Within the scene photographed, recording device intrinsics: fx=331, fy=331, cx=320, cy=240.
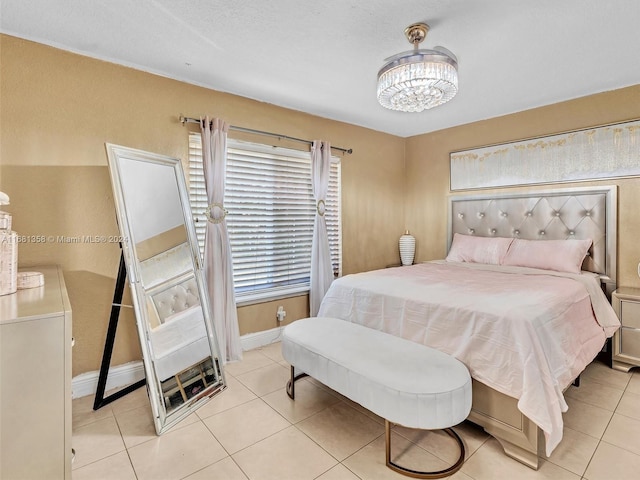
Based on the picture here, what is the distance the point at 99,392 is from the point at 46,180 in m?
1.44

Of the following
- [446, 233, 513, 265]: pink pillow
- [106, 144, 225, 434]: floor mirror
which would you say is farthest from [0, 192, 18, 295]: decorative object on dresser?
[446, 233, 513, 265]: pink pillow

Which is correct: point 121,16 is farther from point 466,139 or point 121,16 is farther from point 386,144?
point 466,139

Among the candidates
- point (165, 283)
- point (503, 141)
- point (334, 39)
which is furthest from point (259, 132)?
point (503, 141)

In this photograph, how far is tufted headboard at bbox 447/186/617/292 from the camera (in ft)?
9.72

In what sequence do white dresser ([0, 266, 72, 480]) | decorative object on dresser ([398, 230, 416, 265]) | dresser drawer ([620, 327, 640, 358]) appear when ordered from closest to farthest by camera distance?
1. white dresser ([0, 266, 72, 480])
2. dresser drawer ([620, 327, 640, 358])
3. decorative object on dresser ([398, 230, 416, 265])

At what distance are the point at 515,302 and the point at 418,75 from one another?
141 centimetres

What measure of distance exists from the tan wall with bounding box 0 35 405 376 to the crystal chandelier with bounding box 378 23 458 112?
1.58m

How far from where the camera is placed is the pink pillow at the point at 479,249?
339 centimetres

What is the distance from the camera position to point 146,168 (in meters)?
2.30

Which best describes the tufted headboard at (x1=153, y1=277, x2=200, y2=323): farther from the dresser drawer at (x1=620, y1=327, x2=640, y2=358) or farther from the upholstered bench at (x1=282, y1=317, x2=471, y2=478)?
the dresser drawer at (x1=620, y1=327, x2=640, y2=358)

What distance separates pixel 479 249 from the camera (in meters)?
3.53

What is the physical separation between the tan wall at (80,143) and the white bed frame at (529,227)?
2.53m

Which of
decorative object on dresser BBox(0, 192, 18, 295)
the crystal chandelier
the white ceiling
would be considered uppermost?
the white ceiling

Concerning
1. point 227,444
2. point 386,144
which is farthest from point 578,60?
point 227,444
